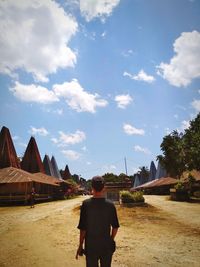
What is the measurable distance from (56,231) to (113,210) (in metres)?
7.81

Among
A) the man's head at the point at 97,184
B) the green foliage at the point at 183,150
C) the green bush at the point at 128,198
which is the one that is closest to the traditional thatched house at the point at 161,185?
the green foliage at the point at 183,150

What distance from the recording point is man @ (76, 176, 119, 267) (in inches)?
144

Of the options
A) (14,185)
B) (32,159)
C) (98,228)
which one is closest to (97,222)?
A: (98,228)

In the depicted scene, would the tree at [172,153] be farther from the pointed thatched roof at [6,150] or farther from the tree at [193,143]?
the pointed thatched roof at [6,150]

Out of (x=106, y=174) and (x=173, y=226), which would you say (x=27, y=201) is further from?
(x=106, y=174)

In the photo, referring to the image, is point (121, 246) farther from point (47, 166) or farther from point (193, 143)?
point (47, 166)

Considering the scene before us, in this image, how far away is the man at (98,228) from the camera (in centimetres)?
367

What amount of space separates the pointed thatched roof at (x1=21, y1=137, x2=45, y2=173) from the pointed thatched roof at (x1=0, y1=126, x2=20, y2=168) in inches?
205

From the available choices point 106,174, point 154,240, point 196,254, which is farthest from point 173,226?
point 106,174

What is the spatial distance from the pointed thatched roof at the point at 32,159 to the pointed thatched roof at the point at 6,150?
Answer: 17.0 ft

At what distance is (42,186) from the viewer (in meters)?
40.1

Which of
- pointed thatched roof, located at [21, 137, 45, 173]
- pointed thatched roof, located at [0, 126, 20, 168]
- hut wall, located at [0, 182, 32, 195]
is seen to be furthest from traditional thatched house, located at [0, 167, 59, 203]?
pointed thatched roof, located at [21, 137, 45, 173]

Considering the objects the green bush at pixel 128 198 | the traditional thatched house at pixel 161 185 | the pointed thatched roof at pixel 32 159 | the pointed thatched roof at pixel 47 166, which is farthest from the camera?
the pointed thatched roof at pixel 47 166

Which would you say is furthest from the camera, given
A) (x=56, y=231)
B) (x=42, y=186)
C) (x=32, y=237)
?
(x=42, y=186)
